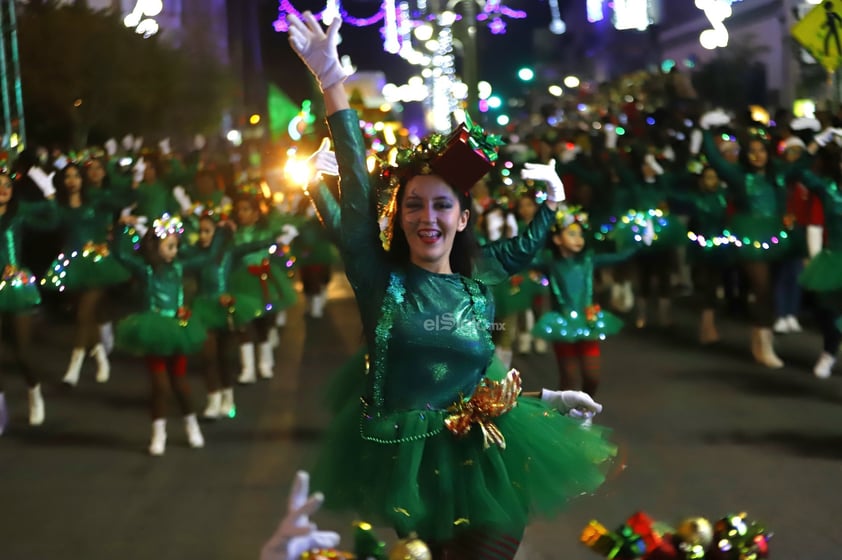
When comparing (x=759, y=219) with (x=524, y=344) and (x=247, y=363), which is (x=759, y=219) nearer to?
(x=524, y=344)

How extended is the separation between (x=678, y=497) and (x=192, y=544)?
2972mm

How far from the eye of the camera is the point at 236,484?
28.9ft

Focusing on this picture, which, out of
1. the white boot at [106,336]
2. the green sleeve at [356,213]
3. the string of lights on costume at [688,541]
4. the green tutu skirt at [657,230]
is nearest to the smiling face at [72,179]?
the white boot at [106,336]

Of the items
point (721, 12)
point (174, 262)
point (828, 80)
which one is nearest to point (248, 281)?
point (174, 262)

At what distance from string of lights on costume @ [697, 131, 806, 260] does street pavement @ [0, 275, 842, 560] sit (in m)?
1.18

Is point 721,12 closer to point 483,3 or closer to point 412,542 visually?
point 412,542

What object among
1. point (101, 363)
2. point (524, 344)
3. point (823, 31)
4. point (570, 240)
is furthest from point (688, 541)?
point (101, 363)

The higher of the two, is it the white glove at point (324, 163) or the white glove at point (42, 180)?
the white glove at point (42, 180)

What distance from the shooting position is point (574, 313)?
33.4ft

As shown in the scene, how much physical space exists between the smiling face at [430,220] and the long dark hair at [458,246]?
32 mm

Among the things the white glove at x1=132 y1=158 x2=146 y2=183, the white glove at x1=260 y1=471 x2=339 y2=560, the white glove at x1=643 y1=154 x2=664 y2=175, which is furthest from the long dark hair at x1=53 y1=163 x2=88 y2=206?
the white glove at x1=260 y1=471 x2=339 y2=560

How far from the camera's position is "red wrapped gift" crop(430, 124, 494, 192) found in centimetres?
463

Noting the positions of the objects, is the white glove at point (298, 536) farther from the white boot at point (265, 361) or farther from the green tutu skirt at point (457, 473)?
the white boot at point (265, 361)

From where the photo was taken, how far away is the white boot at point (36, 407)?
11.3m
